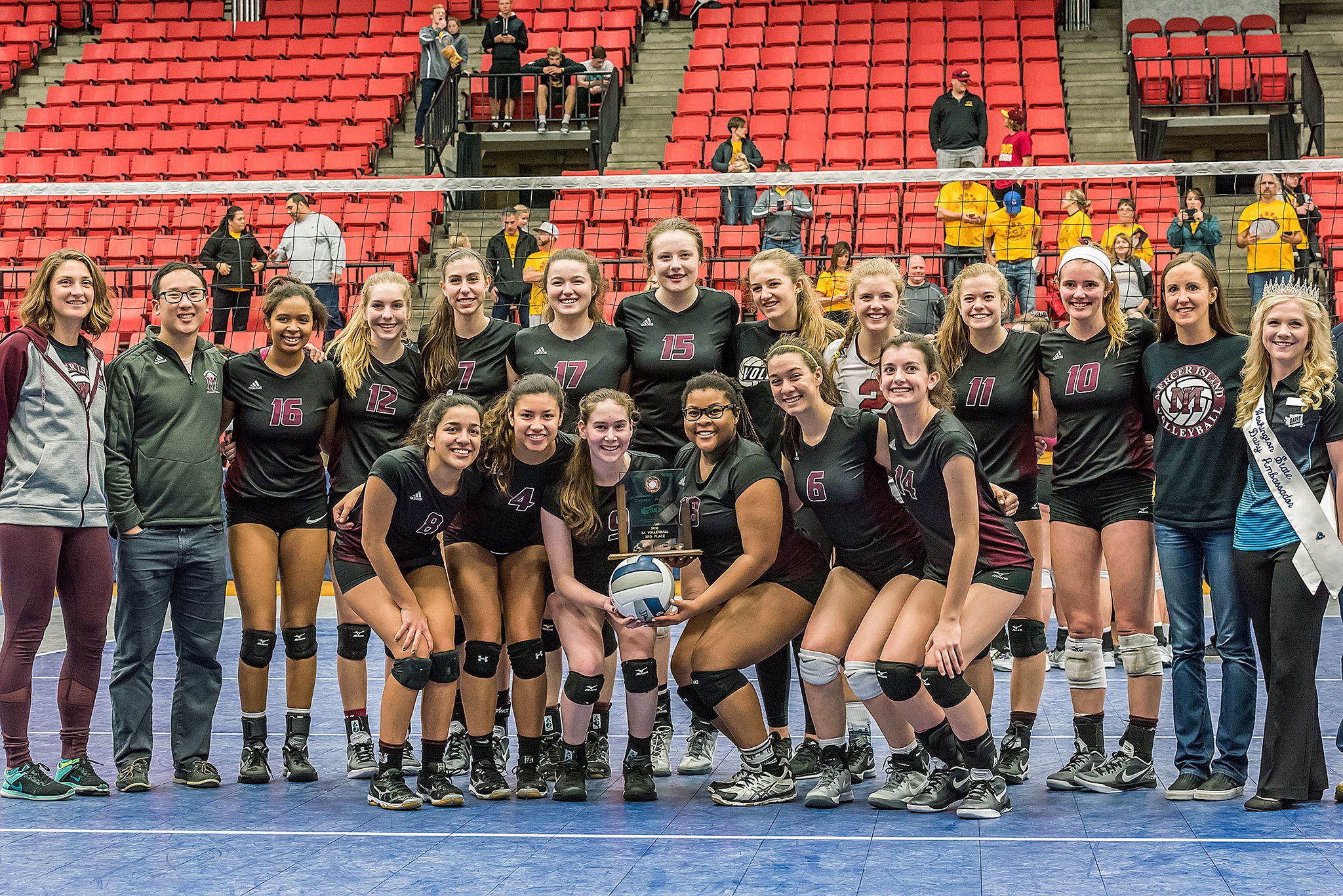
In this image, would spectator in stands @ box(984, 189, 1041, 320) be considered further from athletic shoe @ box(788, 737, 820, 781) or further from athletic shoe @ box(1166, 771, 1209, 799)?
athletic shoe @ box(1166, 771, 1209, 799)

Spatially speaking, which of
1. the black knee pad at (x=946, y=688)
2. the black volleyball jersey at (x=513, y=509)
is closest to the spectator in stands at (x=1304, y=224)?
the black knee pad at (x=946, y=688)

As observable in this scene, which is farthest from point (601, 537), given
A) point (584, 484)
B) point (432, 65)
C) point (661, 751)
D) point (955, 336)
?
point (432, 65)

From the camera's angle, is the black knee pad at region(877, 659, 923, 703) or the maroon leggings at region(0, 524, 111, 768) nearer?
the black knee pad at region(877, 659, 923, 703)

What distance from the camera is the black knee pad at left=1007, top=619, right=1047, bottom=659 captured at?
4.98 metres

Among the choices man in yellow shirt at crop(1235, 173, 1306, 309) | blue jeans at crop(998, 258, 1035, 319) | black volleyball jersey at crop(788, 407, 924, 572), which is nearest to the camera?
black volleyball jersey at crop(788, 407, 924, 572)

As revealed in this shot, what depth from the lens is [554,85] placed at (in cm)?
1506

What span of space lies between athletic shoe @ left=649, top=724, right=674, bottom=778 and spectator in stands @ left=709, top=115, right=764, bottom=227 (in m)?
7.57

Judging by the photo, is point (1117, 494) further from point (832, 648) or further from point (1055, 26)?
point (1055, 26)

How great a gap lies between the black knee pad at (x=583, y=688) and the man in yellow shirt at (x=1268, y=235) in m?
7.70

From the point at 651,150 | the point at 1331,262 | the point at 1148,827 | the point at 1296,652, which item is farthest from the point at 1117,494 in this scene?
the point at 651,150

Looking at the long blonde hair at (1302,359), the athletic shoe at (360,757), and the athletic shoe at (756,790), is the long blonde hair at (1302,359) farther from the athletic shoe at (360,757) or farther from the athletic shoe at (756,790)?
the athletic shoe at (360,757)

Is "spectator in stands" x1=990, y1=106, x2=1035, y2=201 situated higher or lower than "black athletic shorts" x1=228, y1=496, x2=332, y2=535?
higher

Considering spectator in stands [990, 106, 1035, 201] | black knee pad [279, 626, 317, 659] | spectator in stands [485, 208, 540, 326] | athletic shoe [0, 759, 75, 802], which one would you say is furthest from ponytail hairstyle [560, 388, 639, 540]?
spectator in stands [990, 106, 1035, 201]

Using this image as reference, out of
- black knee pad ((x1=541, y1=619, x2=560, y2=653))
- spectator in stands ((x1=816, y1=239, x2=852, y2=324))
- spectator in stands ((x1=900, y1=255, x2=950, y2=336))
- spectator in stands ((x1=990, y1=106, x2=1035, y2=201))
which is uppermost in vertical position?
spectator in stands ((x1=990, y1=106, x2=1035, y2=201))
